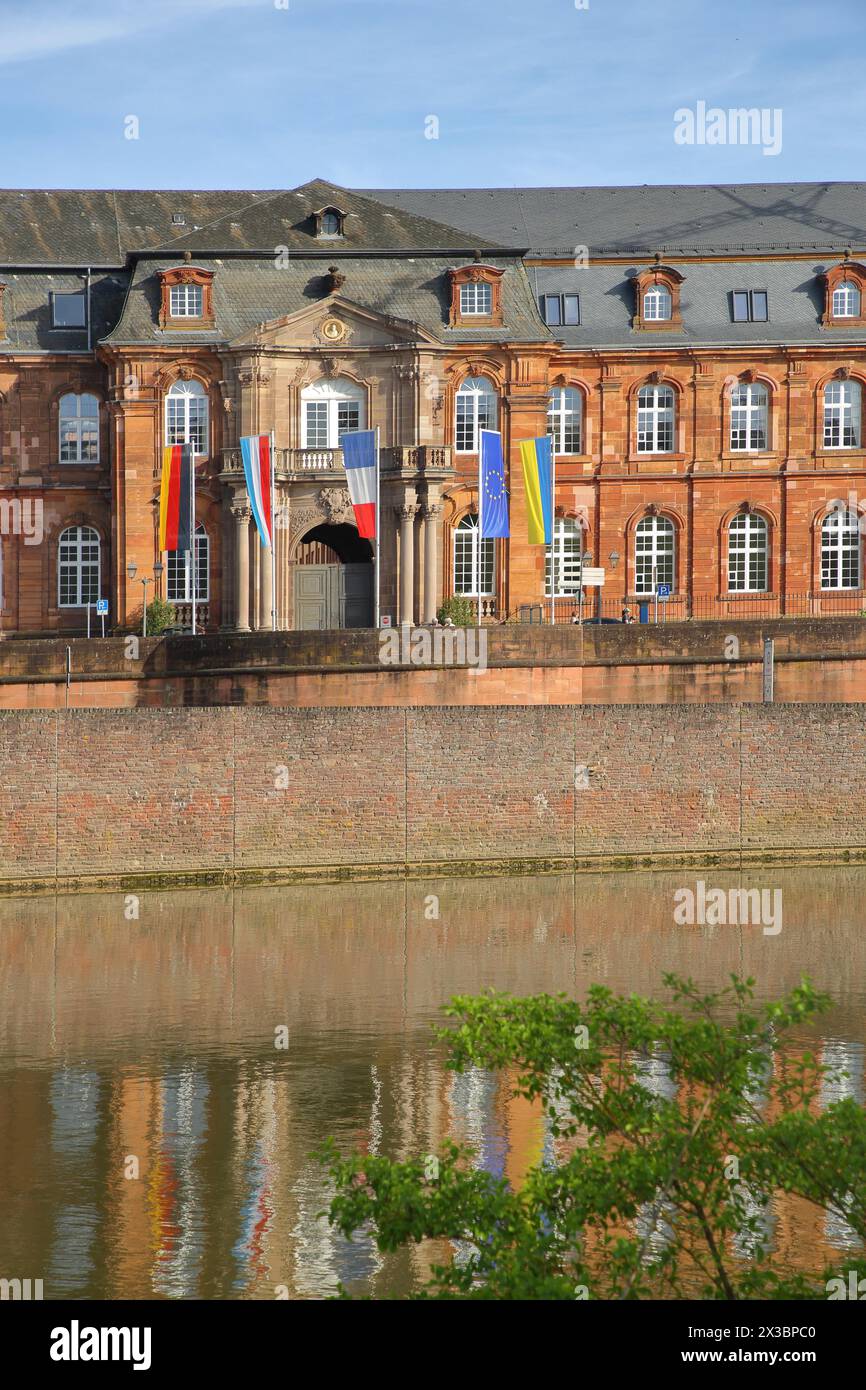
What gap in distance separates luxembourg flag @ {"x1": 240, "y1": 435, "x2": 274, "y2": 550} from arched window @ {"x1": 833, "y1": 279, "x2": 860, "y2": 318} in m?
17.0

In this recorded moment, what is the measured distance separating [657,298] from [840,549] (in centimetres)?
847

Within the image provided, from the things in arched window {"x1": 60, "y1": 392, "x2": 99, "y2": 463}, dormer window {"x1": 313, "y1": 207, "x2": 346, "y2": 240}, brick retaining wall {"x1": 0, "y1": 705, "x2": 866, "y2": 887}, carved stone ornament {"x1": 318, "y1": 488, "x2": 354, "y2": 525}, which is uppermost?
dormer window {"x1": 313, "y1": 207, "x2": 346, "y2": 240}

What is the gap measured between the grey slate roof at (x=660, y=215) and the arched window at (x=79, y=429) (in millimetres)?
10648

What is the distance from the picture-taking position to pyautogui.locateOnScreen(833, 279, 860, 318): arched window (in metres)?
51.2

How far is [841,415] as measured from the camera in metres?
51.1

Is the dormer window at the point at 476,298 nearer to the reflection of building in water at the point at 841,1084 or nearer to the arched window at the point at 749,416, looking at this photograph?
the arched window at the point at 749,416

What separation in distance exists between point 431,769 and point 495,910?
4.59 m

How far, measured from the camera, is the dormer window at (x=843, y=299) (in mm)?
51094

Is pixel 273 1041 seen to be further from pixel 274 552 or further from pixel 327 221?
pixel 327 221

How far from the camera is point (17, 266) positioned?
1967 inches

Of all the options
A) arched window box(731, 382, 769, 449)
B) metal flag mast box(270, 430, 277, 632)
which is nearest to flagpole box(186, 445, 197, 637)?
metal flag mast box(270, 430, 277, 632)

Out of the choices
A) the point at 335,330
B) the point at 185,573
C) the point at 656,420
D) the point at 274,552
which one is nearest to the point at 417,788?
the point at 274,552

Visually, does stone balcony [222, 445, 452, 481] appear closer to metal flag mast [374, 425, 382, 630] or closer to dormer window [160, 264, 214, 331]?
metal flag mast [374, 425, 382, 630]

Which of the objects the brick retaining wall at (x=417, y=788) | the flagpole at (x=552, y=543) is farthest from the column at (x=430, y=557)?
the brick retaining wall at (x=417, y=788)
